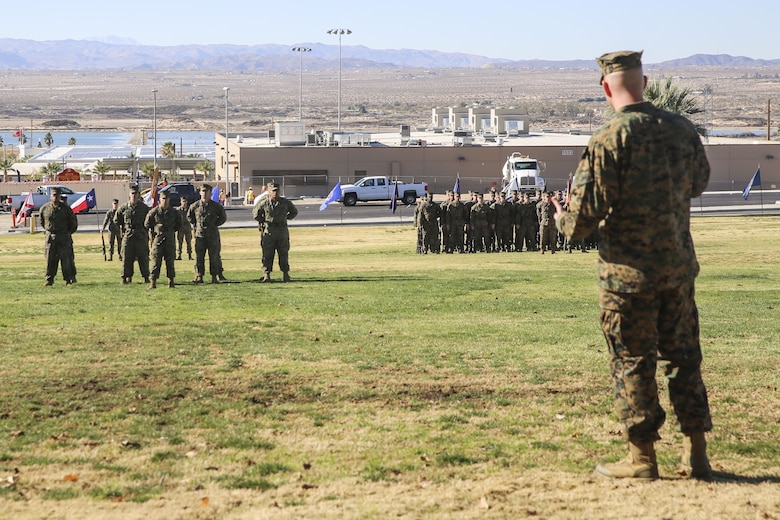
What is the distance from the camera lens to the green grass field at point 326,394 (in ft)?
23.1

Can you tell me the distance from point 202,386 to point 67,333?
408 centimetres

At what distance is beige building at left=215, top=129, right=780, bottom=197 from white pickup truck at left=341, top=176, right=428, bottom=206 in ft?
24.7

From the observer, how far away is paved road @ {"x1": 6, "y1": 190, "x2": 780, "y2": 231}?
173 ft

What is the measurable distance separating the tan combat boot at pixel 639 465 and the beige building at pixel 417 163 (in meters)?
65.4

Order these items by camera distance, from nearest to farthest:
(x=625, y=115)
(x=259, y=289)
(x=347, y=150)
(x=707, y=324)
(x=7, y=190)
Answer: (x=625, y=115), (x=707, y=324), (x=259, y=289), (x=7, y=190), (x=347, y=150)

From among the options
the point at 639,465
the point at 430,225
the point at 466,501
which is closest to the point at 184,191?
the point at 430,225

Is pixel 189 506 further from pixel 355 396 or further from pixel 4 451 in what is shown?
pixel 355 396

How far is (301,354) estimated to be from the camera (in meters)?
11.5

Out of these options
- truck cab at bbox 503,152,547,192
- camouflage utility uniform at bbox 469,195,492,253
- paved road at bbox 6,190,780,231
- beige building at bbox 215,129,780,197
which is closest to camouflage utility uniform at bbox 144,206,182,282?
camouflage utility uniform at bbox 469,195,492,253

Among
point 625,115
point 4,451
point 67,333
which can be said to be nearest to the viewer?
point 625,115

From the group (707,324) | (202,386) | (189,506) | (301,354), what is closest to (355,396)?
(202,386)

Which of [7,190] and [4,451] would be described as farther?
[7,190]

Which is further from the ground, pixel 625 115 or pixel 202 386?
pixel 625 115

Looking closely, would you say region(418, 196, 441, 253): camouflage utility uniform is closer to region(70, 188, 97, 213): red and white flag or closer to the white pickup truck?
region(70, 188, 97, 213): red and white flag
